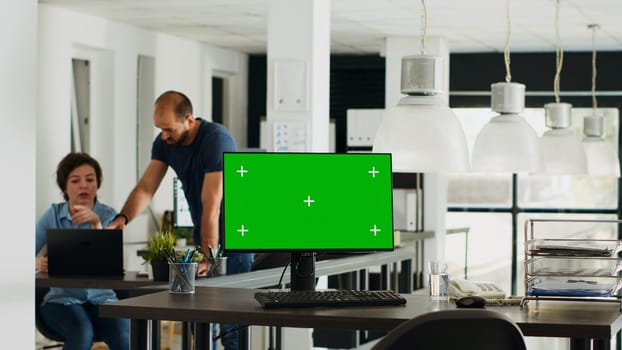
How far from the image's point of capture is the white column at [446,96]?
10719 millimetres

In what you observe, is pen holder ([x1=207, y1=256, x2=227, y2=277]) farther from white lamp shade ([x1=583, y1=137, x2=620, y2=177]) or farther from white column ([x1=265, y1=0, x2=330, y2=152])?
white lamp shade ([x1=583, y1=137, x2=620, y2=177])

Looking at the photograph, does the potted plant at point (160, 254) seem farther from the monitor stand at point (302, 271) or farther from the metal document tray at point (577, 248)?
the metal document tray at point (577, 248)

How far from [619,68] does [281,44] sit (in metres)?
5.38

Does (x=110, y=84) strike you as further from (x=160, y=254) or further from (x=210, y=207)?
(x=160, y=254)

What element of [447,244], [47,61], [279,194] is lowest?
[447,244]

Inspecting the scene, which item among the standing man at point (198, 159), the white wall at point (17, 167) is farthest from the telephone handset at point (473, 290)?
the standing man at point (198, 159)

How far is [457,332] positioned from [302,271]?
1.09m

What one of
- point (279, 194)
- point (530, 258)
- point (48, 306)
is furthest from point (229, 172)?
point (48, 306)

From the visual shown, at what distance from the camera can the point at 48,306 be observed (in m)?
5.79

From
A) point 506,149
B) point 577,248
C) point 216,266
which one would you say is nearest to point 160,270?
point 216,266

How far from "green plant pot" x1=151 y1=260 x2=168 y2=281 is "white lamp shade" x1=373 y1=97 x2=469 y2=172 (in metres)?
1.43

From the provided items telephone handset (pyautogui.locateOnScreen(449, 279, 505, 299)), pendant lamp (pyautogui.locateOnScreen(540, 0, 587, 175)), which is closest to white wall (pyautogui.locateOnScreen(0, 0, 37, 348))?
telephone handset (pyautogui.locateOnScreen(449, 279, 505, 299))

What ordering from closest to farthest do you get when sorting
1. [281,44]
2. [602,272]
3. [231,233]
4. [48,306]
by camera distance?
[602,272] < [231,233] < [48,306] < [281,44]

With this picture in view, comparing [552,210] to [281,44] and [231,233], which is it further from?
[231,233]
